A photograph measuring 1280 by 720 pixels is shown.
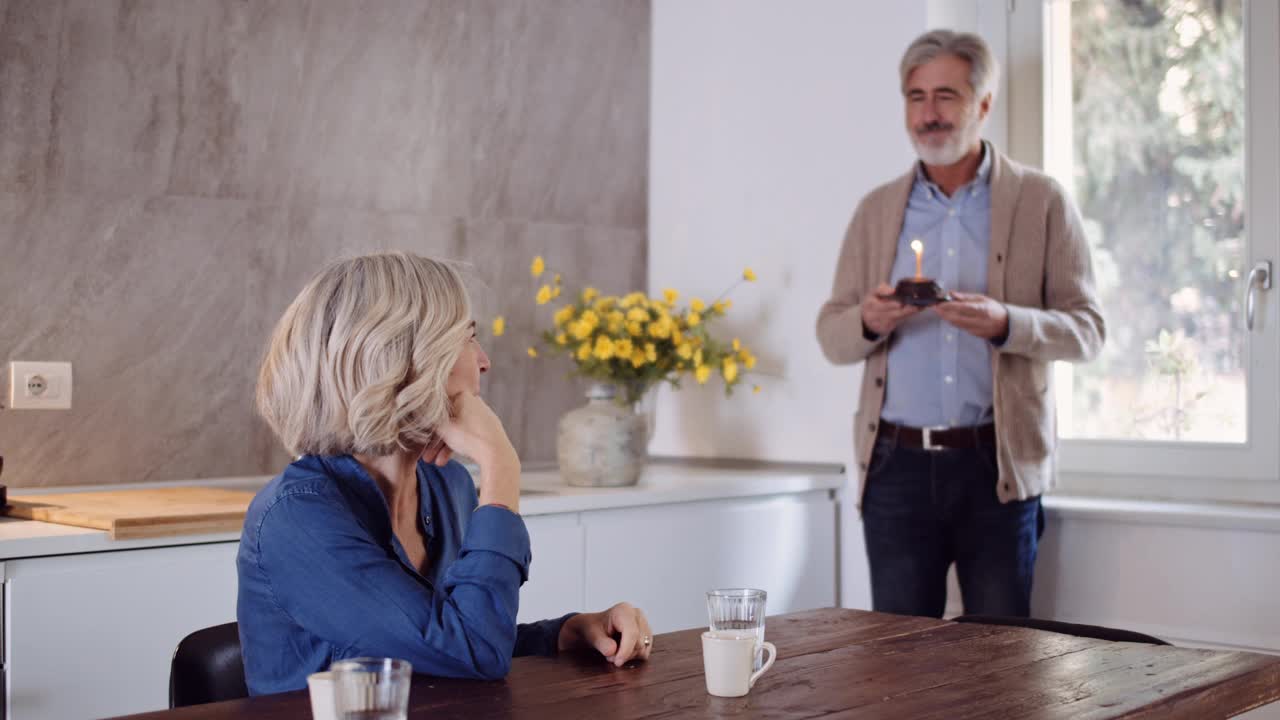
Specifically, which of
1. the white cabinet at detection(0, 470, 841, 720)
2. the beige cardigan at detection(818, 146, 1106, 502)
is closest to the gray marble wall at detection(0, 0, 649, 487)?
the white cabinet at detection(0, 470, 841, 720)

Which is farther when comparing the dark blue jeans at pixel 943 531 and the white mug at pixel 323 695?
the dark blue jeans at pixel 943 531

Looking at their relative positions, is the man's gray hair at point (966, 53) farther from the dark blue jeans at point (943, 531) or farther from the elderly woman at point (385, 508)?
the elderly woman at point (385, 508)

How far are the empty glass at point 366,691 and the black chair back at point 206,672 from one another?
569 mm

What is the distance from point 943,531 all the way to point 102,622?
1639mm

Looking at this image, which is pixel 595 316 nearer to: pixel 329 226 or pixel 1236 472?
pixel 329 226

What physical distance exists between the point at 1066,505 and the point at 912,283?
31.4 inches

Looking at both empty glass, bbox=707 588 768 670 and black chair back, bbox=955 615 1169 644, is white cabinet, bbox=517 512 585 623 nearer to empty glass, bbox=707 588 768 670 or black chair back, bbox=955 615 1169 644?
black chair back, bbox=955 615 1169 644

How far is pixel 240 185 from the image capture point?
9.53ft

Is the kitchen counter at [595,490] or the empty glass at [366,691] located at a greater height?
the empty glass at [366,691]

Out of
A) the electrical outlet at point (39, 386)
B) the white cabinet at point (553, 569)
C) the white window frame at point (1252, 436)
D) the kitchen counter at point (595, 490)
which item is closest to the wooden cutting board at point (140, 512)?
the kitchen counter at point (595, 490)

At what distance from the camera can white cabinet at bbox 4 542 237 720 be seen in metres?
1.92

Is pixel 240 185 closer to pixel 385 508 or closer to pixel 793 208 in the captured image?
pixel 793 208

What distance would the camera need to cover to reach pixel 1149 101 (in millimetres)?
3092

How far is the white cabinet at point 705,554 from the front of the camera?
282cm
